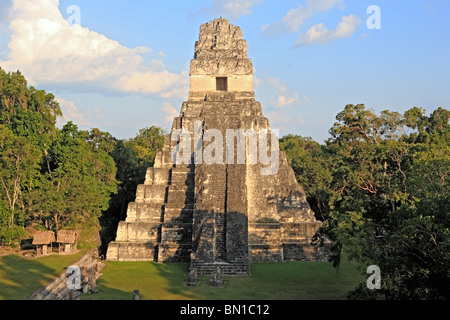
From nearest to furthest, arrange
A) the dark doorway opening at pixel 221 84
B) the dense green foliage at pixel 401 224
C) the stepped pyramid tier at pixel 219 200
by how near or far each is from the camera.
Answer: the dense green foliage at pixel 401 224, the stepped pyramid tier at pixel 219 200, the dark doorway opening at pixel 221 84

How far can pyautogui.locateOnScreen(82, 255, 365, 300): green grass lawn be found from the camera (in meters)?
13.7

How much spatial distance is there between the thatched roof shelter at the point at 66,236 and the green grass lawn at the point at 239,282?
2.19m

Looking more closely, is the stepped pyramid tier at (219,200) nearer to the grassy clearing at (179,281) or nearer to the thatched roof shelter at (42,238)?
the grassy clearing at (179,281)

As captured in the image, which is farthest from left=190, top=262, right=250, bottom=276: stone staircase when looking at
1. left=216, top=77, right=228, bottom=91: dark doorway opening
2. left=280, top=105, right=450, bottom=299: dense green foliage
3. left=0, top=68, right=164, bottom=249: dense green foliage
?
left=216, top=77, right=228, bottom=91: dark doorway opening

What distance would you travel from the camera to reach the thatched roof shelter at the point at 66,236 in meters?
19.0

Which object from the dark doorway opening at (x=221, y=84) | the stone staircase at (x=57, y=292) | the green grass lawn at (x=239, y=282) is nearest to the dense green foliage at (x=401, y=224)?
the green grass lawn at (x=239, y=282)

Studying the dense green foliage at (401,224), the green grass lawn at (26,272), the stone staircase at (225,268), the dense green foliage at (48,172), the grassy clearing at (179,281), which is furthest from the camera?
the dense green foliage at (48,172)

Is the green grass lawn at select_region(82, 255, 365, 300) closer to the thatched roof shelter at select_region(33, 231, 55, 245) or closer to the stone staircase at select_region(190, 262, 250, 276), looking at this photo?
the stone staircase at select_region(190, 262, 250, 276)

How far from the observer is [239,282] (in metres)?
15.3

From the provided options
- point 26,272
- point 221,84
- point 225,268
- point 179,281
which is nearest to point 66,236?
point 26,272

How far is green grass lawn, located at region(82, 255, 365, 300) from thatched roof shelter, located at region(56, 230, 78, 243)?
2.19 metres
